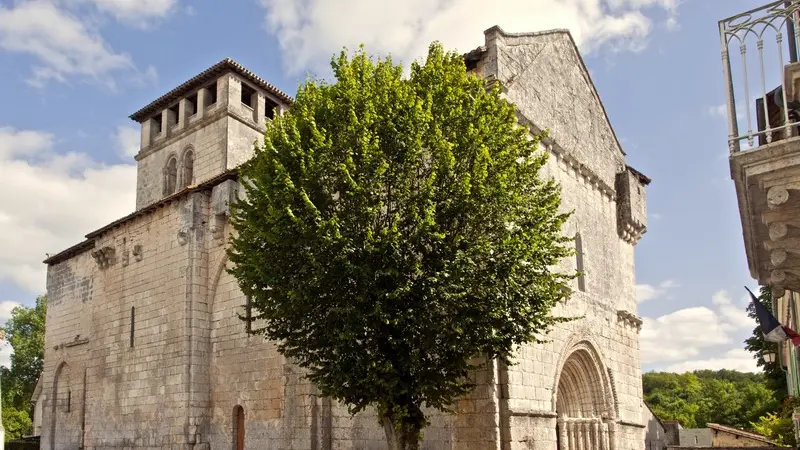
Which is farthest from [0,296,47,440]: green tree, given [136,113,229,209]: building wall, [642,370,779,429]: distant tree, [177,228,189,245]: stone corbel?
[642,370,779,429]: distant tree

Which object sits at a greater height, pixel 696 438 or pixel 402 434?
pixel 402 434

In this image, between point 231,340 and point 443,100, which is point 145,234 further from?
point 443,100

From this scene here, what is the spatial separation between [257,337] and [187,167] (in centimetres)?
1206

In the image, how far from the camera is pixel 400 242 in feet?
37.1

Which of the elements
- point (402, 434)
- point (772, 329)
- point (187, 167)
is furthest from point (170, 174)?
point (772, 329)

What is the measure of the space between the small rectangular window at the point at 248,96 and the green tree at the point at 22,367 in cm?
2571

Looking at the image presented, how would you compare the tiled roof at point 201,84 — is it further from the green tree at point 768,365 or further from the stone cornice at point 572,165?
the green tree at point 768,365

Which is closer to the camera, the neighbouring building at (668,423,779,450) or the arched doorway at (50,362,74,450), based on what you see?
the arched doorway at (50,362,74,450)

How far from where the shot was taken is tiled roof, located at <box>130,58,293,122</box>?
26.7 meters

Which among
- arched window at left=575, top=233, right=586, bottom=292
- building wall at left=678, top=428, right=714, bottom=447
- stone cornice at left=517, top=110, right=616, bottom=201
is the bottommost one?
building wall at left=678, top=428, right=714, bottom=447

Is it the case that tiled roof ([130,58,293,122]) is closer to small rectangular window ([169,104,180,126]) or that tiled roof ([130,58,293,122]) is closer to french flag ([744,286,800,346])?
small rectangular window ([169,104,180,126])

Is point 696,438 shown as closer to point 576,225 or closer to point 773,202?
point 576,225

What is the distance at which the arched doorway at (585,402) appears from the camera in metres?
16.5

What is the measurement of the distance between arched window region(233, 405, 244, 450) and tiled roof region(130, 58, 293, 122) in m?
13.7
